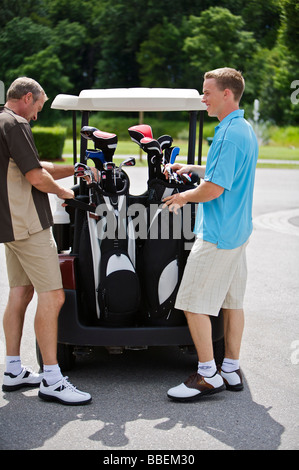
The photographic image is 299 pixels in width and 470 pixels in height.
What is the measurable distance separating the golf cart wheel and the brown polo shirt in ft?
2.47

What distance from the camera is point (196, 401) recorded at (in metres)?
3.43

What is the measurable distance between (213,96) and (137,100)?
0.61 metres

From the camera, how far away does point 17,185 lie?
3.29 metres

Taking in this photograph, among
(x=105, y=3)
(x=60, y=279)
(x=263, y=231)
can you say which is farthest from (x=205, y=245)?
(x=105, y=3)

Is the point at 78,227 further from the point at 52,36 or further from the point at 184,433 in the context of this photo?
the point at 52,36

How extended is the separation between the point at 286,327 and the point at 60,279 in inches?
78.7

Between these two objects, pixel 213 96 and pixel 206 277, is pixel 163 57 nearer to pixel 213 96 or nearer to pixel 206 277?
pixel 213 96

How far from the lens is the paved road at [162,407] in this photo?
2.92 metres

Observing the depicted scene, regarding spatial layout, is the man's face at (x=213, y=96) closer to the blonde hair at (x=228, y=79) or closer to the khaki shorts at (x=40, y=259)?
the blonde hair at (x=228, y=79)

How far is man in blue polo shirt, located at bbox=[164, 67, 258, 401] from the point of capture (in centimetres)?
327

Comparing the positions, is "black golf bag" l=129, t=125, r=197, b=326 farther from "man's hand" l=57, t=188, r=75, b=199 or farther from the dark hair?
the dark hair

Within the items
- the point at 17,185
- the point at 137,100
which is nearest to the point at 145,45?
the point at 137,100

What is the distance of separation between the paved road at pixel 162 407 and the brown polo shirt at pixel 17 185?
911mm

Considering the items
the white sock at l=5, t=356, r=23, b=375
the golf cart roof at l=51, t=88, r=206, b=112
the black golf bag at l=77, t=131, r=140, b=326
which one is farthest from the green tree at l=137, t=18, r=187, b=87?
the white sock at l=5, t=356, r=23, b=375
